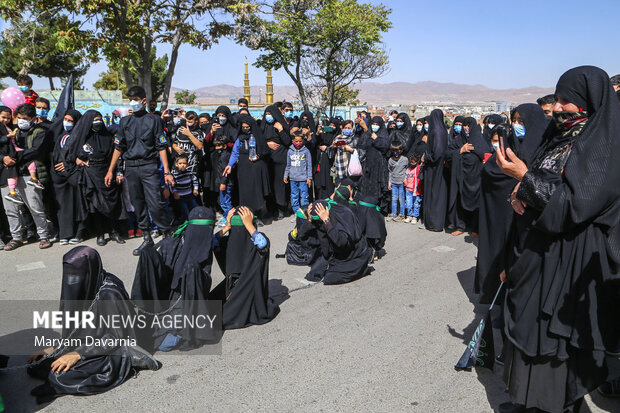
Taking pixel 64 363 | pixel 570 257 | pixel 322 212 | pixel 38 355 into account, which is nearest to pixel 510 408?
pixel 570 257

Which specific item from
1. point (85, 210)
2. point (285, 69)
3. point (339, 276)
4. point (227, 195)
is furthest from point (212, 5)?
point (339, 276)

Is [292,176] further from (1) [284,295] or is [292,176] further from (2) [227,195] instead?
(1) [284,295]

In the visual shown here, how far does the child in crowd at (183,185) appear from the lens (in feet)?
23.0

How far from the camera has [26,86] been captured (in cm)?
760

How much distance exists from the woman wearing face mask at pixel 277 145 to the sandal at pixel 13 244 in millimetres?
4136

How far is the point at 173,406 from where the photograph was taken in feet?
10.2

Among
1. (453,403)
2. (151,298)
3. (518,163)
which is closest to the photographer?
(518,163)

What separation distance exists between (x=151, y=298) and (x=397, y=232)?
468 cm

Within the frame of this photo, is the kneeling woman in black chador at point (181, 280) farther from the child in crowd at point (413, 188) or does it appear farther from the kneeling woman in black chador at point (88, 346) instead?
the child in crowd at point (413, 188)

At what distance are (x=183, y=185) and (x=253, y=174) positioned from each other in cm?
137

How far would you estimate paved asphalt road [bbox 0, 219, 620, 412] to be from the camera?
123 inches

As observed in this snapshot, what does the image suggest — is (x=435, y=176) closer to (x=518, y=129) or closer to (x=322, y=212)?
(x=518, y=129)

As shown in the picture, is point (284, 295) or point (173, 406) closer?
point (173, 406)

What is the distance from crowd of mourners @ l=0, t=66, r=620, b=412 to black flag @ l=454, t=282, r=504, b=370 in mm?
133
